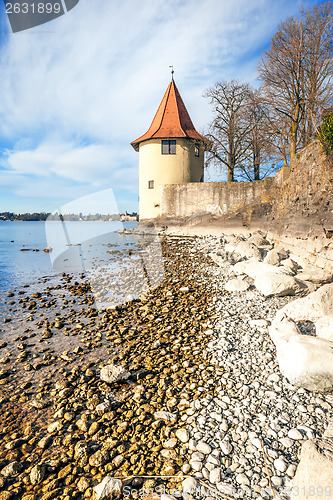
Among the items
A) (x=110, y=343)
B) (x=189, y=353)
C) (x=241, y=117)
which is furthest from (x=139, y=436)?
(x=241, y=117)

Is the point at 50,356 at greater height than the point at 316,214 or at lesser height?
lesser

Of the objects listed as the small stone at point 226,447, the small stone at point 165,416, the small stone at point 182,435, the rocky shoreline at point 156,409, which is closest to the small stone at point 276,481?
the rocky shoreline at point 156,409

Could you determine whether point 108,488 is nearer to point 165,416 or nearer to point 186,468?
point 186,468

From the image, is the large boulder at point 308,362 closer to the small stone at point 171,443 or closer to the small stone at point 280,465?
the small stone at point 280,465

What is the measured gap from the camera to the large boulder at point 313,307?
4.10 m

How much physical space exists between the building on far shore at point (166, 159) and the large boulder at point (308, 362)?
69.1 feet

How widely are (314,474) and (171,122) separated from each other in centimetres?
2771

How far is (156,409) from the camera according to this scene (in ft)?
9.23

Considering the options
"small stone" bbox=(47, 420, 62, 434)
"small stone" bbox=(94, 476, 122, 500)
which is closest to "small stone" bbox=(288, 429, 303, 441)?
"small stone" bbox=(94, 476, 122, 500)

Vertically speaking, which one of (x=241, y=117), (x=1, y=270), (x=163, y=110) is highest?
(x=163, y=110)

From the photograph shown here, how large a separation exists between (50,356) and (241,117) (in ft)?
70.0

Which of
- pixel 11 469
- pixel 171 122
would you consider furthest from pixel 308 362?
pixel 171 122

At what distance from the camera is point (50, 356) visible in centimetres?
418

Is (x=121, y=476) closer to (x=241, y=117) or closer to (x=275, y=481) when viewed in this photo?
(x=275, y=481)
